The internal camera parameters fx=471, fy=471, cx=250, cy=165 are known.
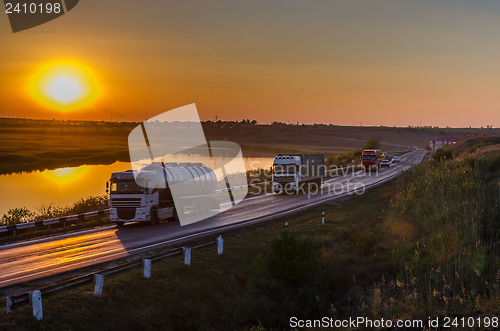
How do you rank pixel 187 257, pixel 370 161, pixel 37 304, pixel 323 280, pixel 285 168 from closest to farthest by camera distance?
1. pixel 37 304
2. pixel 187 257
3. pixel 323 280
4. pixel 285 168
5. pixel 370 161

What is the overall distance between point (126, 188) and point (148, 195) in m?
1.32

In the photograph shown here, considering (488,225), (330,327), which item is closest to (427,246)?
(488,225)

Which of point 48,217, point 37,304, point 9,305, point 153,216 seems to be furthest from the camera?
point 48,217

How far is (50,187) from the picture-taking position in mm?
59125

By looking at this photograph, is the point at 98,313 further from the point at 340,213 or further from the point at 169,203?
the point at 340,213

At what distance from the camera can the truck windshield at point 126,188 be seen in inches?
1078

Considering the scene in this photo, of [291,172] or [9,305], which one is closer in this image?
[9,305]

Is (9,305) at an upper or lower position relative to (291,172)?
lower

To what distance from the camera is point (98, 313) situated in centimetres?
1366

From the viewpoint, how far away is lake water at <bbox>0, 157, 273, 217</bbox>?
46.8m

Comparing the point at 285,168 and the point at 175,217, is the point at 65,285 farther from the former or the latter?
the point at 285,168

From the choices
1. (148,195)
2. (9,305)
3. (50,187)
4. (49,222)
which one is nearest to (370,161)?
(50,187)

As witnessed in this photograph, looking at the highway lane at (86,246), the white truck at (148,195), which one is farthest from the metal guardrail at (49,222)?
the white truck at (148,195)

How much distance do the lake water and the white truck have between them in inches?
644
